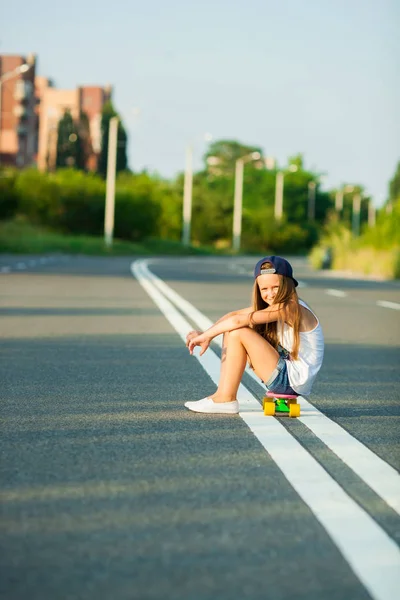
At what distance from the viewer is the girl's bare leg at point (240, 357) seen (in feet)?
25.2

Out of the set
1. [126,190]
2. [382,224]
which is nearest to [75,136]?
[126,190]

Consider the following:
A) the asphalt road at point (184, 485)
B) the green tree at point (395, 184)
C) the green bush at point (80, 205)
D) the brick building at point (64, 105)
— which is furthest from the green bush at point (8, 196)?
the green tree at point (395, 184)

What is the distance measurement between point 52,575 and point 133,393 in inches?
183

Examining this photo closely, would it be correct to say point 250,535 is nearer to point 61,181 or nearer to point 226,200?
point 61,181

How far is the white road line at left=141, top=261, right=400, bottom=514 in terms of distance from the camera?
558cm

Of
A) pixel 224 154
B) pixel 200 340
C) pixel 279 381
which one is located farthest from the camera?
pixel 224 154

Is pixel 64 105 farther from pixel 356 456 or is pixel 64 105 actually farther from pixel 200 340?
pixel 356 456

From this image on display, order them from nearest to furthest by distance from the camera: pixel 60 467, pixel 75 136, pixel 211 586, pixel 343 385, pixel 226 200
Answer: pixel 211 586 < pixel 60 467 < pixel 343 385 < pixel 226 200 < pixel 75 136

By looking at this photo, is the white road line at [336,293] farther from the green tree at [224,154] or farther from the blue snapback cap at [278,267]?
the green tree at [224,154]

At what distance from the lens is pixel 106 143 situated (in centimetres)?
12300

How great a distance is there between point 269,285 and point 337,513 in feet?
8.63

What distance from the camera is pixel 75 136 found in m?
118

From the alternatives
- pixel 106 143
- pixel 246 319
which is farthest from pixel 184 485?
pixel 106 143

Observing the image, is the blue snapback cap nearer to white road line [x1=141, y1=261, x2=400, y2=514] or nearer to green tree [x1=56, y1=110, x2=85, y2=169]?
white road line [x1=141, y1=261, x2=400, y2=514]
